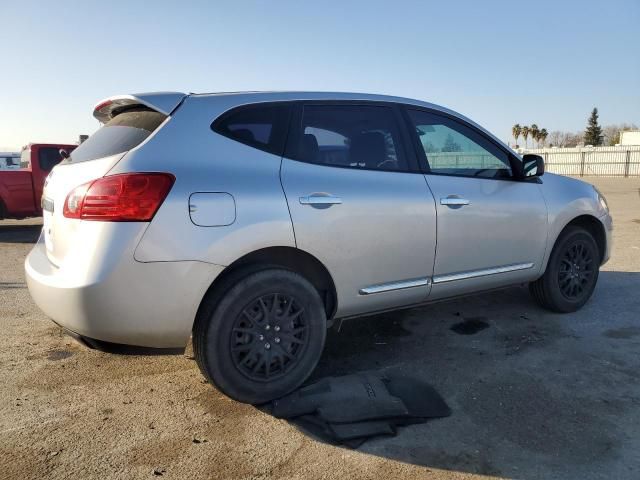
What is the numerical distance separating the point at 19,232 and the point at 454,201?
410 inches

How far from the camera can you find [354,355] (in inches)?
146

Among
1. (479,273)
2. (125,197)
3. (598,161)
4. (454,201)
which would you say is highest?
(598,161)

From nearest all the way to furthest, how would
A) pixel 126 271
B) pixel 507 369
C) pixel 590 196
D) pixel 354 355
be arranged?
pixel 126 271
pixel 507 369
pixel 354 355
pixel 590 196

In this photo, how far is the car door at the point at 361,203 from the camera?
9.89 feet

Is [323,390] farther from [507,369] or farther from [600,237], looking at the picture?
[600,237]

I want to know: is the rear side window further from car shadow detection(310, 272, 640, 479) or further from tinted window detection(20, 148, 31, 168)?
tinted window detection(20, 148, 31, 168)

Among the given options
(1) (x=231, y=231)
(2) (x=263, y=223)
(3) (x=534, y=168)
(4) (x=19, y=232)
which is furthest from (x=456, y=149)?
(4) (x=19, y=232)

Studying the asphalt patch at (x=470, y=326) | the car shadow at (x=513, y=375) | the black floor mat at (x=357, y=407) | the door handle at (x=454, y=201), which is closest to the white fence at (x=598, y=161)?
the car shadow at (x=513, y=375)

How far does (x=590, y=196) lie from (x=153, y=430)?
4.12 m

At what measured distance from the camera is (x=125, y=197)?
2.52 meters

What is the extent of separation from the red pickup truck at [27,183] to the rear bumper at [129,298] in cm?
879

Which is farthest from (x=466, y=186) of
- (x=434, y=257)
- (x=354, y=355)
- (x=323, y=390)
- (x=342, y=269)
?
(x=323, y=390)

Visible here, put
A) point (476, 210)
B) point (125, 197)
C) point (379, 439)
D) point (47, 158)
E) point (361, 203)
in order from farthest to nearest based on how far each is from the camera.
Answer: point (47, 158) → point (476, 210) → point (361, 203) → point (379, 439) → point (125, 197)

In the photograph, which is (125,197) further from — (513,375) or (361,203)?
(513,375)
